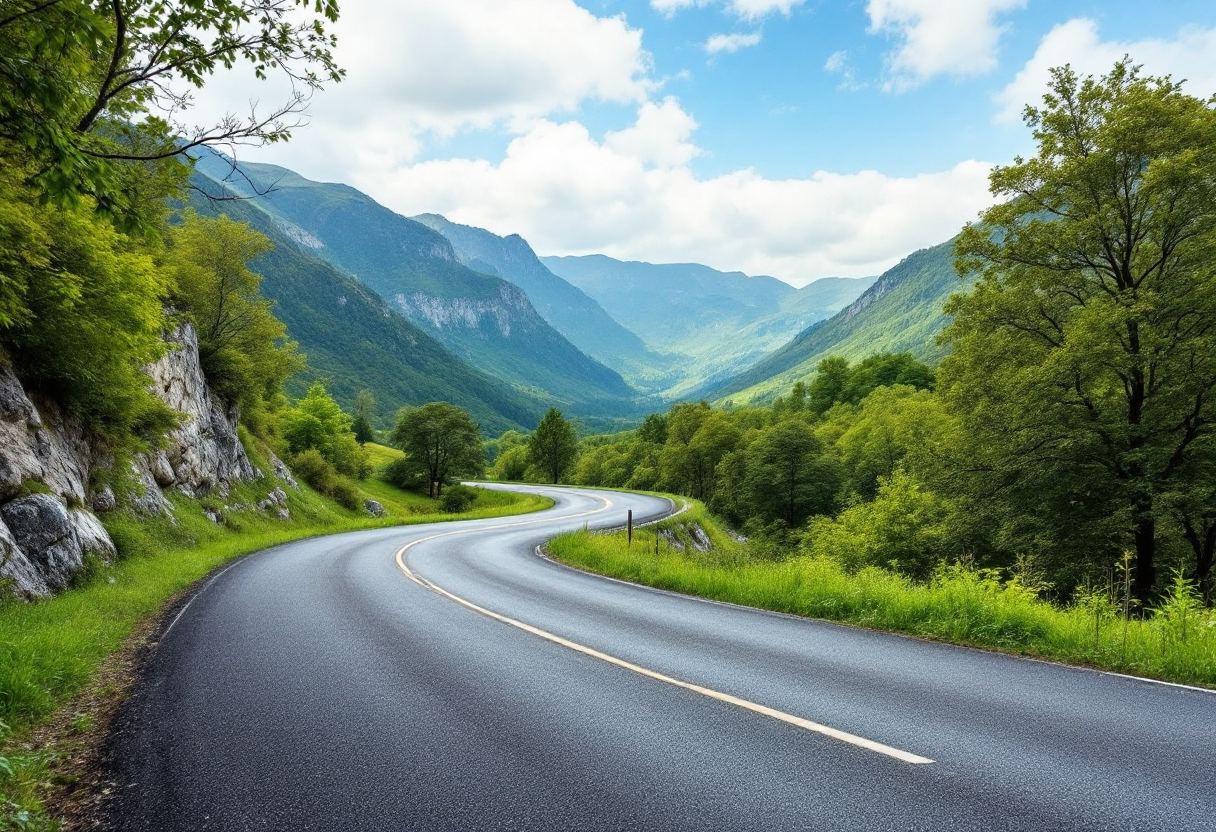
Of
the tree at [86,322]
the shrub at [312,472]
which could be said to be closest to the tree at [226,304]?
the shrub at [312,472]

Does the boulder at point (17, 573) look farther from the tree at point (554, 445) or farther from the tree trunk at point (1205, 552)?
the tree at point (554, 445)

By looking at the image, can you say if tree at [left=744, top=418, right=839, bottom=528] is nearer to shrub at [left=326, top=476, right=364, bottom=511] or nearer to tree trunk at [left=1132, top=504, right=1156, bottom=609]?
shrub at [left=326, top=476, right=364, bottom=511]

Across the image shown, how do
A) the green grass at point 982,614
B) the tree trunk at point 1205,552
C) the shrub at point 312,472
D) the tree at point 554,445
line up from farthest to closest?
the tree at point 554,445
the shrub at point 312,472
the tree trunk at point 1205,552
the green grass at point 982,614

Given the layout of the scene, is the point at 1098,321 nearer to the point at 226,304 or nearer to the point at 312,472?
the point at 226,304

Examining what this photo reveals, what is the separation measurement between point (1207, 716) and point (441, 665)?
7.57 meters

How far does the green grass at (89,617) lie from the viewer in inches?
173

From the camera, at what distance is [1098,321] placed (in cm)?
1423

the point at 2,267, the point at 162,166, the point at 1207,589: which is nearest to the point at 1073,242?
the point at 1207,589

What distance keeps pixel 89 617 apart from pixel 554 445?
70.7 meters

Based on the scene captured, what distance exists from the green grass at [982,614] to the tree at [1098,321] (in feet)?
24.7

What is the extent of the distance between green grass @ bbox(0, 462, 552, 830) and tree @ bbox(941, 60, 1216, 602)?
19.7 metres

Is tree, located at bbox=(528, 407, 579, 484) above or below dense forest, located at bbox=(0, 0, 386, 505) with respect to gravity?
below

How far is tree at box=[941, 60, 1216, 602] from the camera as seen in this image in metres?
14.1

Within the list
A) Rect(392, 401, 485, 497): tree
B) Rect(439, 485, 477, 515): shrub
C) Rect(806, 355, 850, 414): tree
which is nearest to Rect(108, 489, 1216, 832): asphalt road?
Rect(439, 485, 477, 515): shrub
